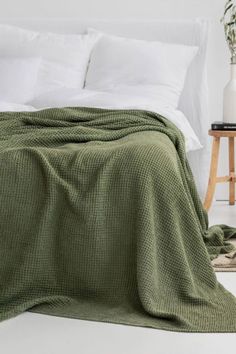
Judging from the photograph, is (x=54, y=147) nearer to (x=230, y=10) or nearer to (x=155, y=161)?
(x=155, y=161)

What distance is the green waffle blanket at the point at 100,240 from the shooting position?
267 cm

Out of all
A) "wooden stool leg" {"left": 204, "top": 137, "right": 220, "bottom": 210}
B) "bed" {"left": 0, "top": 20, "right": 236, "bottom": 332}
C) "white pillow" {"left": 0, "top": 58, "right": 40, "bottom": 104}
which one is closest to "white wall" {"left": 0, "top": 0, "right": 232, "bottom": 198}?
"wooden stool leg" {"left": 204, "top": 137, "right": 220, "bottom": 210}

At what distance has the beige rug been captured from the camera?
3297 millimetres

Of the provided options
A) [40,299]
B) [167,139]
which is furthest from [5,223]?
[167,139]

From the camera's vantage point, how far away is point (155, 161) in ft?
9.16

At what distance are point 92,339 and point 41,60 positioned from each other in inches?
109

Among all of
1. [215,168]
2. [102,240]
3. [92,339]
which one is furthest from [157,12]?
[92,339]

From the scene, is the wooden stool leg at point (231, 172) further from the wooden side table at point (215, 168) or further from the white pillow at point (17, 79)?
the white pillow at point (17, 79)

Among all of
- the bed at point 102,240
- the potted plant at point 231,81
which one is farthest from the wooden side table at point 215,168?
the bed at point 102,240

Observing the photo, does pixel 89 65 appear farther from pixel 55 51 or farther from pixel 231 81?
pixel 231 81

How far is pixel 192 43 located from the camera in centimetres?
509

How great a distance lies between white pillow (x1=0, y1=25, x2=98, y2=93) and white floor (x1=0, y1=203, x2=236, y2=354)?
247 cm

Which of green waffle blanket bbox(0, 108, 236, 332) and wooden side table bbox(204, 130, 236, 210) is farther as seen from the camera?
wooden side table bbox(204, 130, 236, 210)

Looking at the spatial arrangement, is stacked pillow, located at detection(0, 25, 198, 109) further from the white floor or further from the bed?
the white floor
